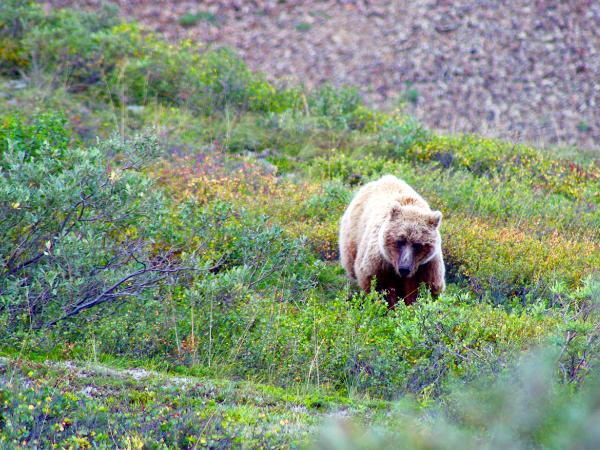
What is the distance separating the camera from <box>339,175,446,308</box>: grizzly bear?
749 cm

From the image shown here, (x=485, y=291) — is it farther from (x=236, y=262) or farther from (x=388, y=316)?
(x=236, y=262)

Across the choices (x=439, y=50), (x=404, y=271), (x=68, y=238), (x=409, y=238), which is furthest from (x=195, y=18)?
(x=68, y=238)

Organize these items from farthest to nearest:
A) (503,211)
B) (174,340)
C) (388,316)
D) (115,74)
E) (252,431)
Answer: (115,74)
(503,211)
(388,316)
(174,340)
(252,431)

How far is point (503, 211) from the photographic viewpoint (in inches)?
419

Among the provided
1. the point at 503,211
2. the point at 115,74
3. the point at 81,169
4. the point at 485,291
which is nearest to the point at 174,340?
the point at 81,169

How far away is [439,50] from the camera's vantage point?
18.9 m

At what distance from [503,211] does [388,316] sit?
4051 millimetres

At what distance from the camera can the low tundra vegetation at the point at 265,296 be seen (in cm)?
453

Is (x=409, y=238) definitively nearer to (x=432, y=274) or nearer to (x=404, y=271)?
(x=404, y=271)

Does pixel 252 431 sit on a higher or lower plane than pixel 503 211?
higher

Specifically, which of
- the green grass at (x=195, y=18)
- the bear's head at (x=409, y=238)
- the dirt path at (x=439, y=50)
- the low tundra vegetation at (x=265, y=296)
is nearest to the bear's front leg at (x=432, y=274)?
the bear's head at (x=409, y=238)

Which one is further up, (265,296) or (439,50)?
(439,50)

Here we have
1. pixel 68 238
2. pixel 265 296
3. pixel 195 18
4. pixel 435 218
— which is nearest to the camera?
pixel 68 238

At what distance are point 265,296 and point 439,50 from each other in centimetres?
1309
